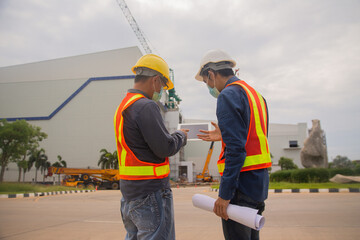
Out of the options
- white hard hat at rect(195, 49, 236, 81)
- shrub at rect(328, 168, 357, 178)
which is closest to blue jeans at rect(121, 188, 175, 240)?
white hard hat at rect(195, 49, 236, 81)

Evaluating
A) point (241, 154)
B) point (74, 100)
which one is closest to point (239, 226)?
point (241, 154)

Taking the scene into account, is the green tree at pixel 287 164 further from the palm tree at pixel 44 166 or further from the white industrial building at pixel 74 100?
the palm tree at pixel 44 166

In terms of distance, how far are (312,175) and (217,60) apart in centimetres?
1559

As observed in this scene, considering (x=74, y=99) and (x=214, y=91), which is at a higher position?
(x=74, y=99)

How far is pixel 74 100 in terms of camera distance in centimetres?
5294

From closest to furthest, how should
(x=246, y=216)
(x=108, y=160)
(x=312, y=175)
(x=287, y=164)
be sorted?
(x=246, y=216), (x=312, y=175), (x=108, y=160), (x=287, y=164)

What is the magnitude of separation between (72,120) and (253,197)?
54.5 m

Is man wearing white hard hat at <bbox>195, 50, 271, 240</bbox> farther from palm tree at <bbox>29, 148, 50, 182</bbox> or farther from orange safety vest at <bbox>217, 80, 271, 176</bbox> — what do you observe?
palm tree at <bbox>29, 148, 50, 182</bbox>

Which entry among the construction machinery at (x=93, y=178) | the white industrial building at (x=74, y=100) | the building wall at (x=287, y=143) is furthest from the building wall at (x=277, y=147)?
the construction machinery at (x=93, y=178)

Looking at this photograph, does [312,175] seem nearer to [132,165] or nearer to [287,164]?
[132,165]

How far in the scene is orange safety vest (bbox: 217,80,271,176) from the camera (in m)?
1.85

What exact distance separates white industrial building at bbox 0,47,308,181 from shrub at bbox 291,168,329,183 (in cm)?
3756

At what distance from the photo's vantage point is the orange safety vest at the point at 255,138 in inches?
72.9

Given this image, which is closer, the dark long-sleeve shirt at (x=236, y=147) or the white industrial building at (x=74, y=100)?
the dark long-sleeve shirt at (x=236, y=147)
